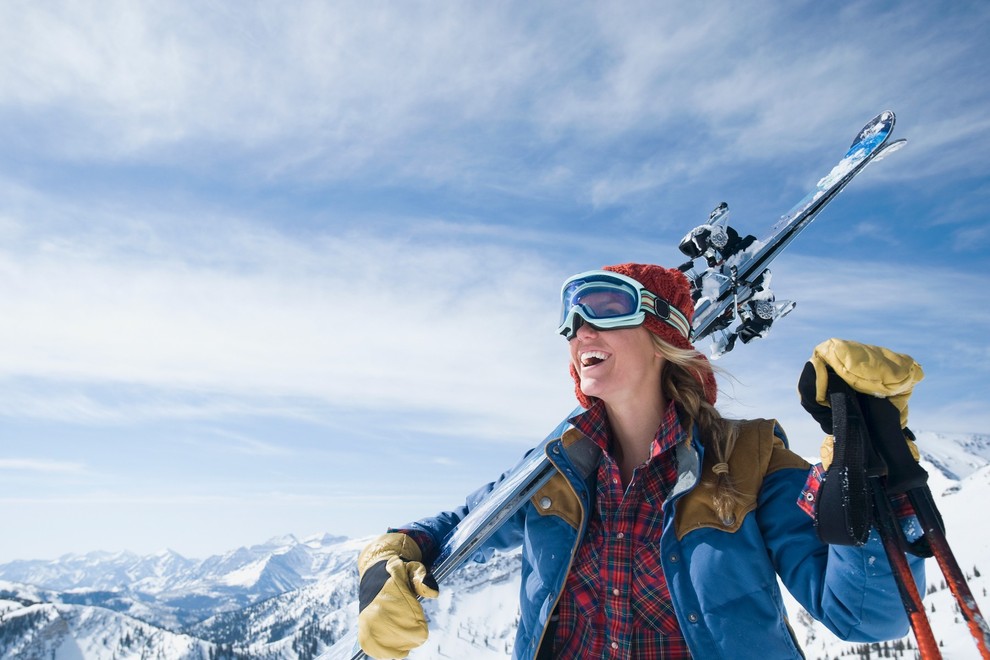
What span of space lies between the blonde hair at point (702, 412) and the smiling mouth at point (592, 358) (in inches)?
16.8

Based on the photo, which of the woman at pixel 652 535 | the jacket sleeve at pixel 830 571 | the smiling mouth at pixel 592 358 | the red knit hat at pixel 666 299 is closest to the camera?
the jacket sleeve at pixel 830 571

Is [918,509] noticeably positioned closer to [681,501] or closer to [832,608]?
[832,608]

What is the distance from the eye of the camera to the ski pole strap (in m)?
2.63

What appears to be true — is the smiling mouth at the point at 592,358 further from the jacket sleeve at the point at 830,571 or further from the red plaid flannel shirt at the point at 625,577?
the jacket sleeve at the point at 830,571

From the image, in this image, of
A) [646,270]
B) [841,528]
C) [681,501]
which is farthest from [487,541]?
[841,528]

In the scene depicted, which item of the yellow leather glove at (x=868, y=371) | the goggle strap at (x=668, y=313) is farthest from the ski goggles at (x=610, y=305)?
the yellow leather glove at (x=868, y=371)

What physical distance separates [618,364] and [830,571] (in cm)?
177

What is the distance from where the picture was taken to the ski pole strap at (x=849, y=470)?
8.63 ft

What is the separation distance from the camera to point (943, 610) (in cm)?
12938

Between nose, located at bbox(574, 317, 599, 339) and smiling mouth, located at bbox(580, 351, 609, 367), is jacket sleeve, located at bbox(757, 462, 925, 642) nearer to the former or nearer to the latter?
smiling mouth, located at bbox(580, 351, 609, 367)

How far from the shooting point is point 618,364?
4301 mm

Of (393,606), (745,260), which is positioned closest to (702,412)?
(393,606)

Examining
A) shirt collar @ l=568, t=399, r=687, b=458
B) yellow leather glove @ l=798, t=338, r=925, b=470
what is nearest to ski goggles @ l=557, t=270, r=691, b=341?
shirt collar @ l=568, t=399, r=687, b=458

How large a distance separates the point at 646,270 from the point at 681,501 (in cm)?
179
